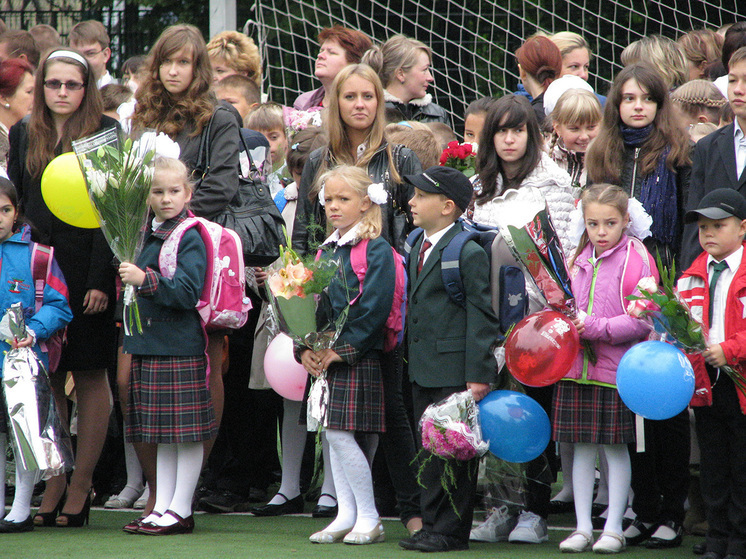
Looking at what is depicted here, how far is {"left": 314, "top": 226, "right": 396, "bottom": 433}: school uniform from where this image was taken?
4504 millimetres

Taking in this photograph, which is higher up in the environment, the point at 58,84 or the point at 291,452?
the point at 58,84

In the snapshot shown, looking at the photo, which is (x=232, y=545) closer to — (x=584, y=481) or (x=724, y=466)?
(x=584, y=481)

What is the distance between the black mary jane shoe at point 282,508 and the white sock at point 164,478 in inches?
25.8

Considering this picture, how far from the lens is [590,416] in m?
4.41

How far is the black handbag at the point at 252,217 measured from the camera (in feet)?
17.1

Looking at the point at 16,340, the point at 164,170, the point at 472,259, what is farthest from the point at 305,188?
the point at 16,340

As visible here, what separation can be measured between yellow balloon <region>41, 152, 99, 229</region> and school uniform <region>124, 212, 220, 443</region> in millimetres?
368

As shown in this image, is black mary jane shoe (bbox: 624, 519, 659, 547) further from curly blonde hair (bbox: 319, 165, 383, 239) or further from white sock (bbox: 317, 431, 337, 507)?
curly blonde hair (bbox: 319, 165, 383, 239)

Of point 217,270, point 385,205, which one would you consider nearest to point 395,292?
point 385,205

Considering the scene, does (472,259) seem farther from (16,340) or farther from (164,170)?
(16,340)

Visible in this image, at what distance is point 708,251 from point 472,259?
0.94 metres

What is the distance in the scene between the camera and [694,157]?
4734 millimetres

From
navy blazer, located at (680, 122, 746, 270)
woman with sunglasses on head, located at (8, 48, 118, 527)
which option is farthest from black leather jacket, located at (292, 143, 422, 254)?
navy blazer, located at (680, 122, 746, 270)

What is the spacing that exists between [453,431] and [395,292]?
29.2 inches
